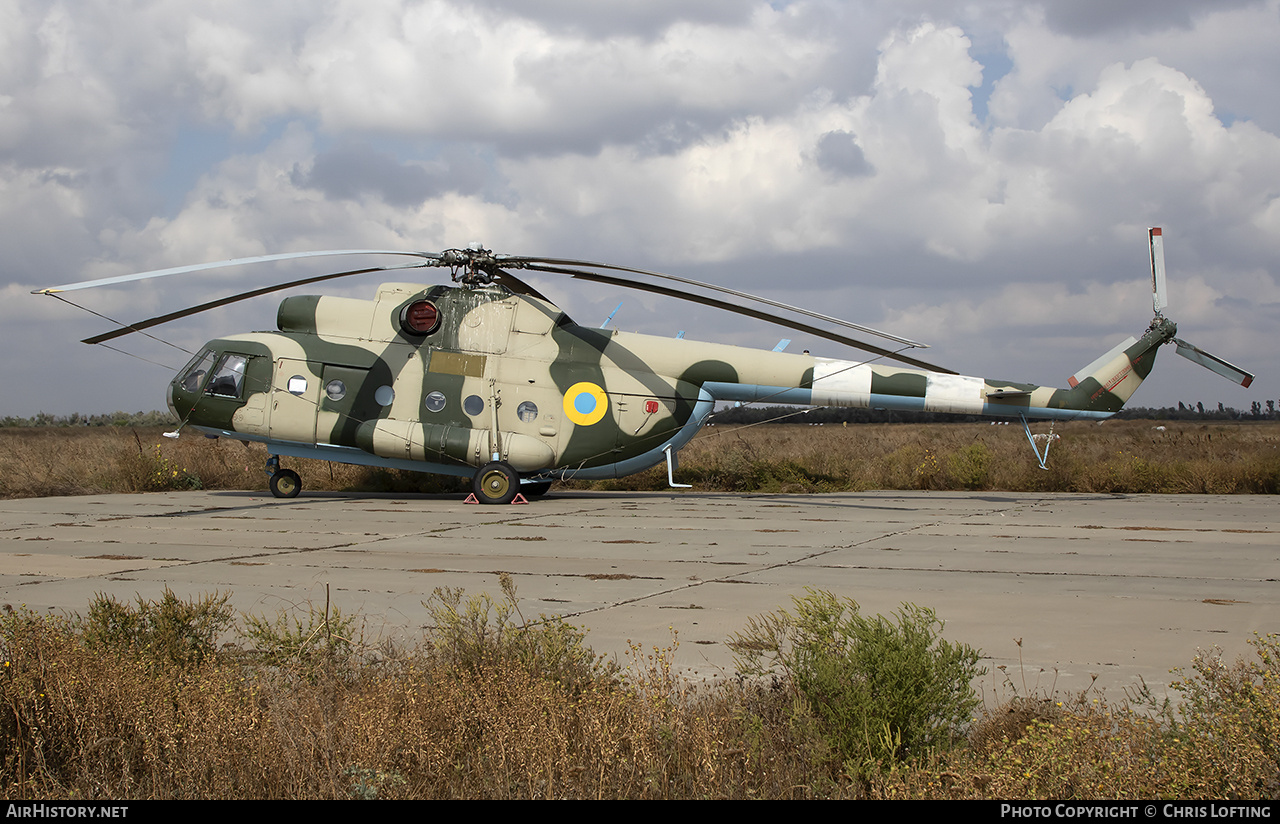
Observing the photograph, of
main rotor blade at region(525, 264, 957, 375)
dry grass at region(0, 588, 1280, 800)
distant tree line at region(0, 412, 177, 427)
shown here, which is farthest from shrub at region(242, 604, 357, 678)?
distant tree line at region(0, 412, 177, 427)

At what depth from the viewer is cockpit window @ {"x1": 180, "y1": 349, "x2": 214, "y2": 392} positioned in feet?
57.1

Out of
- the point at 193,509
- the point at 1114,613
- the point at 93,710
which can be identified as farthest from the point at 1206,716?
the point at 193,509

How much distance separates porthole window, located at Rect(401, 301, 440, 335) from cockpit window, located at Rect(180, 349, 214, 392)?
12.0ft

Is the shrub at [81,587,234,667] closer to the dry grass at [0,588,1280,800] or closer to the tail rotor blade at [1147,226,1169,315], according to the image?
the dry grass at [0,588,1280,800]

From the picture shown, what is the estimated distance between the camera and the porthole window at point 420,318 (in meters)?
17.4

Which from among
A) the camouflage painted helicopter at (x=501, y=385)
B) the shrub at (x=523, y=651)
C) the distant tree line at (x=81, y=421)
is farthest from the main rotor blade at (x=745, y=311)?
the distant tree line at (x=81, y=421)

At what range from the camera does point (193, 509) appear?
16.3 meters

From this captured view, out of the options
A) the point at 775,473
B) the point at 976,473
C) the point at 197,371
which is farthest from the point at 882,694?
the point at 976,473

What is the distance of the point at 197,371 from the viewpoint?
17547 mm

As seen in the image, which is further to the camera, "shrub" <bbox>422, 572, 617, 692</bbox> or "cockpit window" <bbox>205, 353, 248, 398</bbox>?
"cockpit window" <bbox>205, 353, 248, 398</bbox>

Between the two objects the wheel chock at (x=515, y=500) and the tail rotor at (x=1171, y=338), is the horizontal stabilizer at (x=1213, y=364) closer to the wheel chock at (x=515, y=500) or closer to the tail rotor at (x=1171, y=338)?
the tail rotor at (x=1171, y=338)

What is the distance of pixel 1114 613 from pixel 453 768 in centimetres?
551
